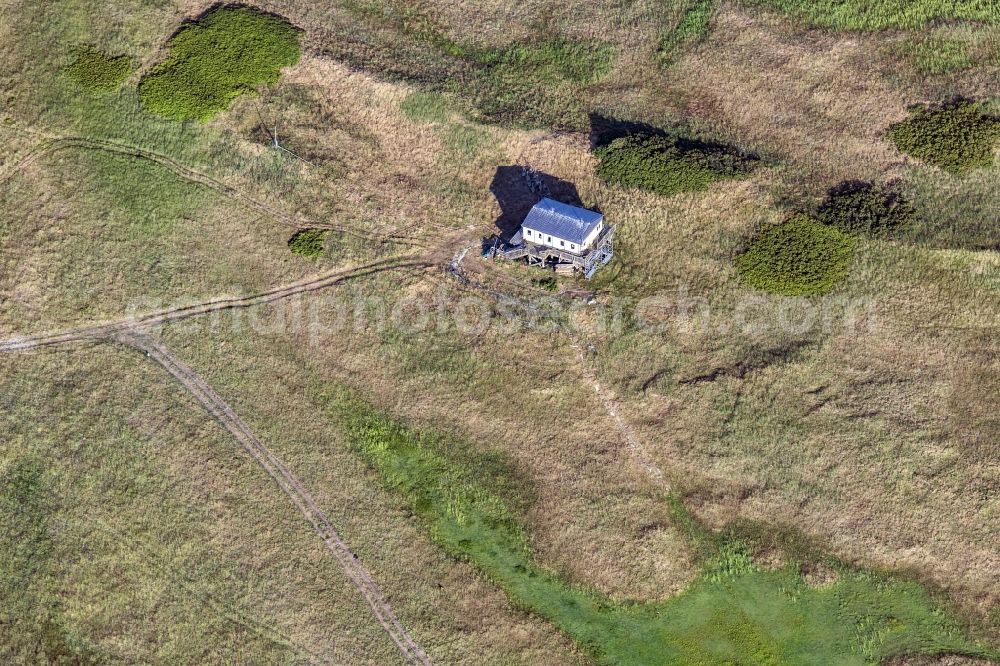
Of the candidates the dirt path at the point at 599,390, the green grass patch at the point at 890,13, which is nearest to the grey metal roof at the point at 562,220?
the dirt path at the point at 599,390

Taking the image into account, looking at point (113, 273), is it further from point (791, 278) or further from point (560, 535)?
point (791, 278)

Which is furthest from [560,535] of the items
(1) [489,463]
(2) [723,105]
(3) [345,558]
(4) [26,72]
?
(4) [26,72]

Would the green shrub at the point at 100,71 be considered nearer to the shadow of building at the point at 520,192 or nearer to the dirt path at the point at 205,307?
the dirt path at the point at 205,307

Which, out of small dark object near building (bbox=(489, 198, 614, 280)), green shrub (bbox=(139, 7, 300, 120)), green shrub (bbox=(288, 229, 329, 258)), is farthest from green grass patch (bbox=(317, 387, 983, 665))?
green shrub (bbox=(139, 7, 300, 120))

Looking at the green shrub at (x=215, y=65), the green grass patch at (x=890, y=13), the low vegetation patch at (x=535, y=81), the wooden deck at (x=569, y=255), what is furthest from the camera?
the green shrub at (x=215, y=65)

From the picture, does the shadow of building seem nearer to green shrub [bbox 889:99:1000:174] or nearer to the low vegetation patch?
the low vegetation patch

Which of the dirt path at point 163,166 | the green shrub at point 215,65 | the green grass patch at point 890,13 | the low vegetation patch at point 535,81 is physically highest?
the green grass patch at point 890,13
